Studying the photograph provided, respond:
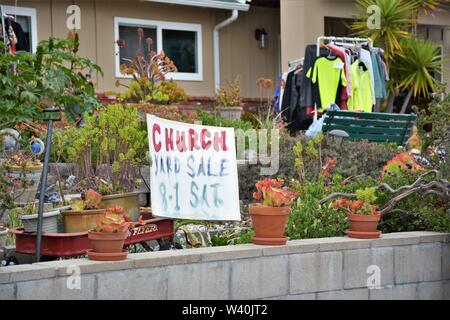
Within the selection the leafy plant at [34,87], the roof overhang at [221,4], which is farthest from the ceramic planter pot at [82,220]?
the roof overhang at [221,4]

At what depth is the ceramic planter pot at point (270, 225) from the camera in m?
5.09

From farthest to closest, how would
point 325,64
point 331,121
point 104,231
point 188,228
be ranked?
point 325,64 → point 331,121 → point 188,228 → point 104,231

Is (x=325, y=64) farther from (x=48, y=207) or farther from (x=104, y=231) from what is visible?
(x=104, y=231)

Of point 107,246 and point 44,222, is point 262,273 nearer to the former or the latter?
point 107,246

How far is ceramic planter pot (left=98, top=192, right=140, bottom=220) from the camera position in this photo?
5.44 metres

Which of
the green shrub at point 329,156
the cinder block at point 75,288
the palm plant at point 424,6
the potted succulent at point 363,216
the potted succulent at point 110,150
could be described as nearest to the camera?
the cinder block at point 75,288

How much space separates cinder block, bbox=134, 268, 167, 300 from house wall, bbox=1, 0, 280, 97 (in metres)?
8.61

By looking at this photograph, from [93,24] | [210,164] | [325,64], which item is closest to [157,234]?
[210,164]

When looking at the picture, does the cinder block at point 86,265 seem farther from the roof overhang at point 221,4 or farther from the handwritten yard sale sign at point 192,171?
the roof overhang at point 221,4

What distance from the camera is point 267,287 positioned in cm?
494

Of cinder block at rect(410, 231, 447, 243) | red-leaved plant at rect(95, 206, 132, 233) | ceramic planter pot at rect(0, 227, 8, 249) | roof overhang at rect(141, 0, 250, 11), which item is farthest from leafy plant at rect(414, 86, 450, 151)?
roof overhang at rect(141, 0, 250, 11)

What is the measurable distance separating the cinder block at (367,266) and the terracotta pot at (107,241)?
5.24ft

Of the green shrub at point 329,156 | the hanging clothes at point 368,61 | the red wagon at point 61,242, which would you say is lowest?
the red wagon at point 61,242

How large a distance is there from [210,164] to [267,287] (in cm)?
118
